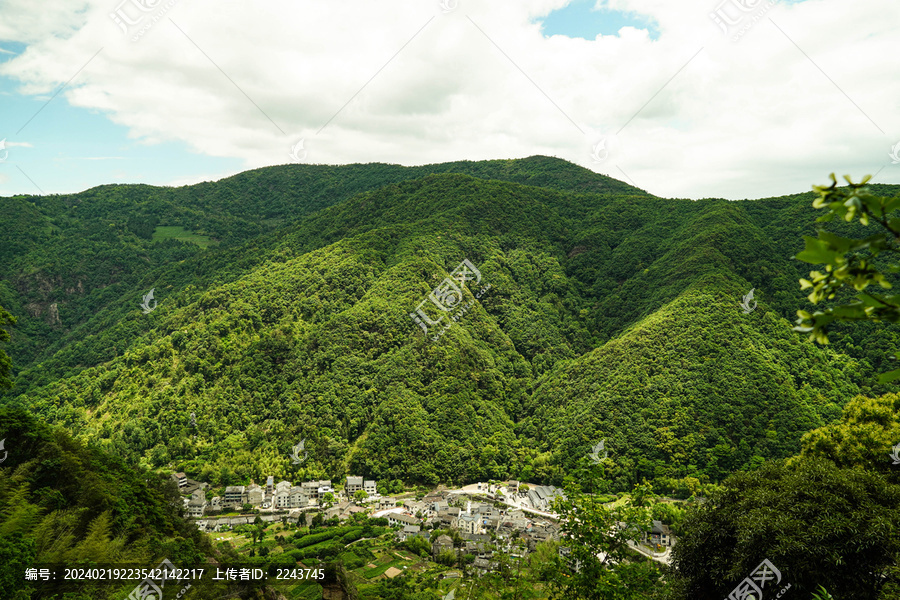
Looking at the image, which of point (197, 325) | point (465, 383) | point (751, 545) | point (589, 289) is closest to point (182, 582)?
point (751, 545)

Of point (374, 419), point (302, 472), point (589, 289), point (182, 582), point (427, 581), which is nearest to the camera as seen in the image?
point (182, 582)

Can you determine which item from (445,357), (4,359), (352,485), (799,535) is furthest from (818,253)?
(445,357)

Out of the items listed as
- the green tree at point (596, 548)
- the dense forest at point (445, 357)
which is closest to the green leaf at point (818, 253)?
the green tree at point (596, 548)

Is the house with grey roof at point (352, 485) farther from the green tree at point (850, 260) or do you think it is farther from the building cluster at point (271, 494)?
the green tree at point (850, 260)

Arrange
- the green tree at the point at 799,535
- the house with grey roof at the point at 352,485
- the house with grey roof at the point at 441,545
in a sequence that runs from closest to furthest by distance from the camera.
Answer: the green tree at the point at 799,535
the house with grey roof at the point at 441,545
the house with grey roof at the point at 352,485

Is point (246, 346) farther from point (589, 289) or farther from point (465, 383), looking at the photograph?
point (589, 289)
